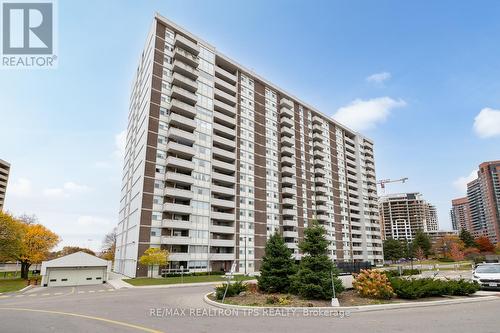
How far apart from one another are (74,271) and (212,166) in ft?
88.8

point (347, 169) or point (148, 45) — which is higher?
point (148, 45)

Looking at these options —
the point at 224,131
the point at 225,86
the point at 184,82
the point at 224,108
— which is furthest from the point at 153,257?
the point at 225,86

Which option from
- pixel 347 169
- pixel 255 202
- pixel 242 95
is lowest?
pixel 255 202

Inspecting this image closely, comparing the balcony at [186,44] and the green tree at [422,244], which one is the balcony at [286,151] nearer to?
the balcony at [186,44]

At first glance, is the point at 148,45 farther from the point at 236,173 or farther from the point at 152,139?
the point at 236,173

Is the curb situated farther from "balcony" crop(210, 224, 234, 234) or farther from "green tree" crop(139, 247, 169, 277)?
"balcony" crop(210, 224, 234, 234)

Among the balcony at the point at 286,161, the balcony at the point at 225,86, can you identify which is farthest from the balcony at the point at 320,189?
the balcony at the point at 225,86

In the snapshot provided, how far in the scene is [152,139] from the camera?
166ft

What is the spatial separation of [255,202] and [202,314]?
48.5 metres

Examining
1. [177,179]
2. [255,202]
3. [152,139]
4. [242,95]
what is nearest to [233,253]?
[255,202]

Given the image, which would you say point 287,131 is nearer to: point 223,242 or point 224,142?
point 224,142

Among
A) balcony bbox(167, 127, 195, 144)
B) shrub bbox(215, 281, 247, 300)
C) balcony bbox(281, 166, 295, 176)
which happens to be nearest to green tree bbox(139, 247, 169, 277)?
balcony bbox(167, 127, 195, 144)

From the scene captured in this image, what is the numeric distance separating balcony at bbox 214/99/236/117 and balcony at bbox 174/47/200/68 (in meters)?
8.13

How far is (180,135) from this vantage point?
52.7 m
